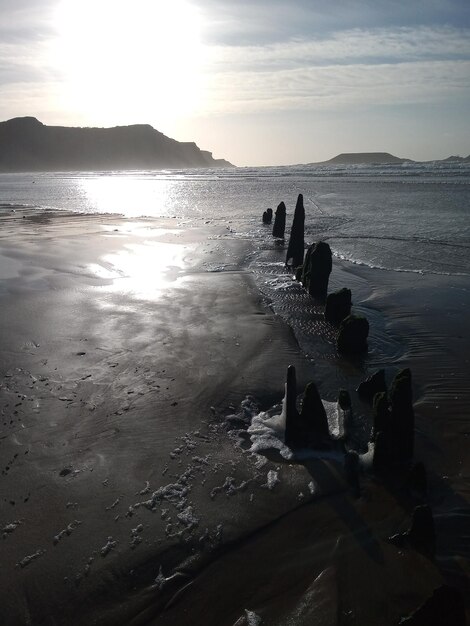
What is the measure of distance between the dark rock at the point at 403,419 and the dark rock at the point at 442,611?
2630mm

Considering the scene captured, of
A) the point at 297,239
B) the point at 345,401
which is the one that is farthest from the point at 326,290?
the point at 345,401

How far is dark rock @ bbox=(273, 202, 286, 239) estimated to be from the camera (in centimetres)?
2488

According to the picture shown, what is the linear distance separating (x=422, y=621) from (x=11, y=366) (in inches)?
317

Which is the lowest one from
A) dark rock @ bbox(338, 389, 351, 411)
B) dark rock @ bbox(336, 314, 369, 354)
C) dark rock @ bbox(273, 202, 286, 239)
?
dark rock @ bbox(338, 389, 351, 411)

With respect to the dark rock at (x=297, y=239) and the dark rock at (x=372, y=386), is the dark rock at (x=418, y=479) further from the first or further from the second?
the dark rock at (x=297, y=239)

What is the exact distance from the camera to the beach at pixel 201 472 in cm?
494

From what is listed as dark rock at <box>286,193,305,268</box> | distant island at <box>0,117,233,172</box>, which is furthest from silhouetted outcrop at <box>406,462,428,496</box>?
distant island at <box>0,117,233,172</box>

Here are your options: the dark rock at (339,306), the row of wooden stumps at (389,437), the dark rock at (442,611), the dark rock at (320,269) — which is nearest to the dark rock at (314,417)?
the row of wooden stumps at (389,437)

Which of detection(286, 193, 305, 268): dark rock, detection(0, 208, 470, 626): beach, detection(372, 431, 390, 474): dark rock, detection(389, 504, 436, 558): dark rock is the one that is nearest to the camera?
detection(0, 208, 470, 626): beach

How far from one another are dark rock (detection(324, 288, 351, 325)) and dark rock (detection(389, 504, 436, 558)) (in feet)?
24.3

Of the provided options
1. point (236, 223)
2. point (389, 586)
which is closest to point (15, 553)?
point (389, 586)

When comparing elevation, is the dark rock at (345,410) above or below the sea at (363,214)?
below

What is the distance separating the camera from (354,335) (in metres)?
10.5

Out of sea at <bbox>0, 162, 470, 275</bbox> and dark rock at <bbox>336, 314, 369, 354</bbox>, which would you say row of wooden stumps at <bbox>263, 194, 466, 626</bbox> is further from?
sea at <bbox>0, 162, 470, 275</bbox>
